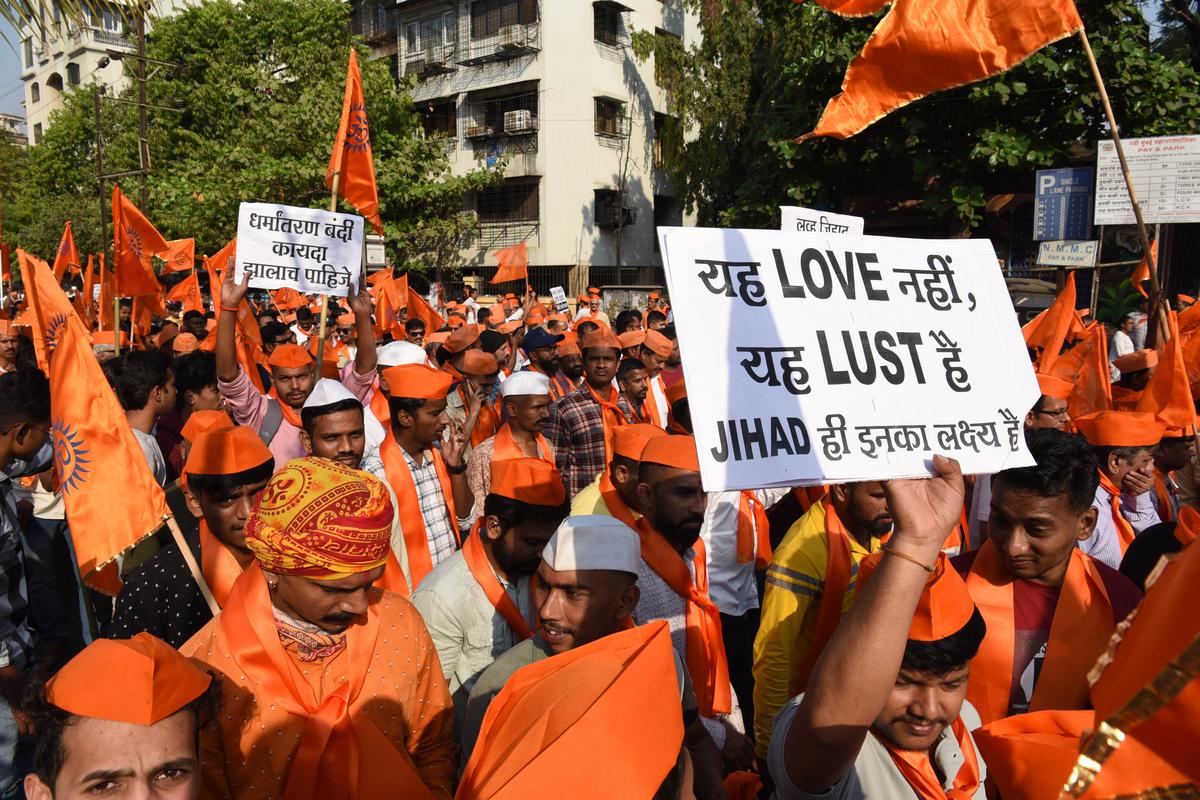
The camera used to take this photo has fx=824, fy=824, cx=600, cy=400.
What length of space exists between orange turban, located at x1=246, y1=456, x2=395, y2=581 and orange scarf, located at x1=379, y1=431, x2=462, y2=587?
1.79 meters

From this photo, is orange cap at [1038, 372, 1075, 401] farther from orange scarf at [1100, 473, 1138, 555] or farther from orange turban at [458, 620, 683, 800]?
orange turban at [458, 620, 683, 800]

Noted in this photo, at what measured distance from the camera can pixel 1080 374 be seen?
5.51m

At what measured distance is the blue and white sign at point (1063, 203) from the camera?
946 cm

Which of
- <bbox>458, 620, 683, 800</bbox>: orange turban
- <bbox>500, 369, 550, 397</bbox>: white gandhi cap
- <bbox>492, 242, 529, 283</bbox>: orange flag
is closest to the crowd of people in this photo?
<bbox>458, 620, 683, 800</bbox>: orange turban

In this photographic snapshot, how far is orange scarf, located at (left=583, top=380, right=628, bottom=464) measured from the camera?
5.90 m

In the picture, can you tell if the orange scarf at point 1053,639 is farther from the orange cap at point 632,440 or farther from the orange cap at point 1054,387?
the orange cap at point 1054,387

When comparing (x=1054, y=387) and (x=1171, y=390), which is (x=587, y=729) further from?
(x=1054, y=387)

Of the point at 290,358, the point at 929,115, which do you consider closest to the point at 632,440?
the point at 290,358

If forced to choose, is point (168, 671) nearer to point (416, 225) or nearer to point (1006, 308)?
point (1006, 308)

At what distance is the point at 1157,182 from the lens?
Answer: 6039mm

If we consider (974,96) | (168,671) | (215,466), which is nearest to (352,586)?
(168,671)

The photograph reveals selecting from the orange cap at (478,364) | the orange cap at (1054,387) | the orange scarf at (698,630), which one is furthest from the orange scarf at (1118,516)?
the orange cap at (478,364)

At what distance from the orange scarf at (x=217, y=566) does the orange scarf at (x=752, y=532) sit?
2236 millimetres

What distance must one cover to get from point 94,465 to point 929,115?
1834 centimetres
